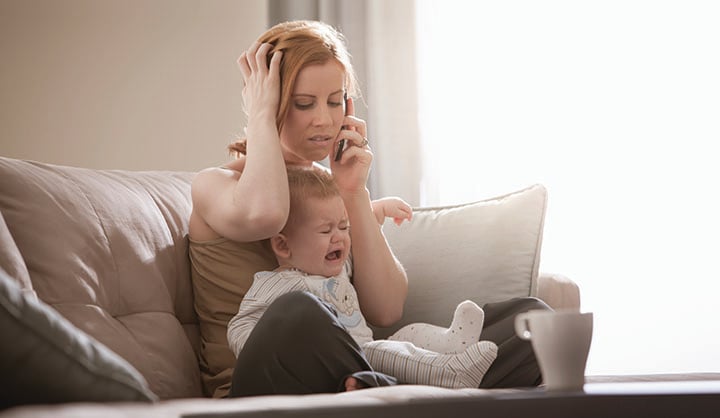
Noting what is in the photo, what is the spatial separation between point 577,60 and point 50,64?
214 centimetres

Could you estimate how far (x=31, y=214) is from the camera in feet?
4.91

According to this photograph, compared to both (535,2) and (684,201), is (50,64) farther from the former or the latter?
(684,201)

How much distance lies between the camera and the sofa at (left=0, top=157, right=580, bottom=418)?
2.71 ft

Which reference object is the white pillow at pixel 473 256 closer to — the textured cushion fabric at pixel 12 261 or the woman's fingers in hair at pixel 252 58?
the woman's fingers in hair at pixel 252 58

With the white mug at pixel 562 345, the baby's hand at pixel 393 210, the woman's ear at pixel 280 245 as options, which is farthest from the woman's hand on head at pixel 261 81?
the white mug at pixel 562 345

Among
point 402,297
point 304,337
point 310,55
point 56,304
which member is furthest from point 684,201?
point 56,304

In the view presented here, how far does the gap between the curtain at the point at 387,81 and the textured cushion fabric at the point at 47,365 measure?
263 cm

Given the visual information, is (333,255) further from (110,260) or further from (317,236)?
(110,260)

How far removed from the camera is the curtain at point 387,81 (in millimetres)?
3457

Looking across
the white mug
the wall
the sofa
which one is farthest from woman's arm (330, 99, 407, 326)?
the wall

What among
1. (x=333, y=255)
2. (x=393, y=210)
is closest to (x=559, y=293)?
(x=393, y=210)

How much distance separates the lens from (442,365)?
5.02 ft

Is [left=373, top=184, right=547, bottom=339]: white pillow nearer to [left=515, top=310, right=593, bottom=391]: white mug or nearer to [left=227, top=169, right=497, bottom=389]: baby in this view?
[left=227, top=169, right=497, bottom=389]: baby

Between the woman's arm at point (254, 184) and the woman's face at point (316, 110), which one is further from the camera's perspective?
the woman's face at point (316, 110)
